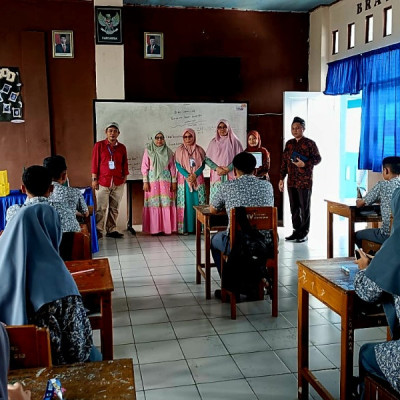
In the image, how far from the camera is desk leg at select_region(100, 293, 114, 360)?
2352 millimetres

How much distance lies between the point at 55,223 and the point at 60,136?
5.48 metres

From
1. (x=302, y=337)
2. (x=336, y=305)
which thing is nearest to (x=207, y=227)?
(x=302, y=337)

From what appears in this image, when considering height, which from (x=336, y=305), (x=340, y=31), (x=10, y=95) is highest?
(x=340, y=31)

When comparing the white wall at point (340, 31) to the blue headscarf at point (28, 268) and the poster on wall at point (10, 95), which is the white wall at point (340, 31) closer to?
the poster on wall at point (10, 95)

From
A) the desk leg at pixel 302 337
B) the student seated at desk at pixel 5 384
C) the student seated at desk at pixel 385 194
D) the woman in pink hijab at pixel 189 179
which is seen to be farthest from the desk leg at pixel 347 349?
the woman in pink hijab at pixel 189 179

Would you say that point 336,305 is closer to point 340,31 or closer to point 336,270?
point 336,270

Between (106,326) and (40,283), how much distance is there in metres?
0.75

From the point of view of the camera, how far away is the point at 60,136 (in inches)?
277

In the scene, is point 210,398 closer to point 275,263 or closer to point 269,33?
point 275,263

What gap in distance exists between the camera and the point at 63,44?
6.88 m

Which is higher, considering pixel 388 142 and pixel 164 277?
pixel 388 142

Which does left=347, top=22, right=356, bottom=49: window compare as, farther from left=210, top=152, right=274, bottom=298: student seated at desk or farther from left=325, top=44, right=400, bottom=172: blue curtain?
left=210, top=152, right=274, bottom=298: student seated at desk

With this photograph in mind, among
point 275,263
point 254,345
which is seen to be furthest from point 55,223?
point 275,263

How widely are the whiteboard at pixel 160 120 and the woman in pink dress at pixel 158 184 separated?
28 cm
